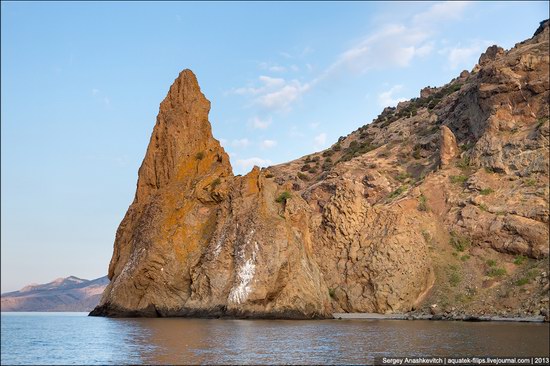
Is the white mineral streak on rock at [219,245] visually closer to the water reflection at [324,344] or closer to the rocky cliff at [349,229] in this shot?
the rocky cliff at [349,229]

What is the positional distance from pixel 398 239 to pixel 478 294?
10.6 m

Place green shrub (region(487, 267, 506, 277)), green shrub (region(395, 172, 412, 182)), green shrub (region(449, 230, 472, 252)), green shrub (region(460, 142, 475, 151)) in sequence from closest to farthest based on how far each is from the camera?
1. green shrub (region(487, 267, 506, 277))
2. green shrub (region(449, 230, 472, 252))
3. green shrub (region(460, 142, 475, 151))
4. green shrub (region(395, 172, 412, 182))

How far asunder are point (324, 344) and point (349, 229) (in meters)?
37.2

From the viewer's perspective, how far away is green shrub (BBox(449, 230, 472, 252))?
6462 cm

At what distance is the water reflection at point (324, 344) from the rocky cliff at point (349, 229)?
15.5 m

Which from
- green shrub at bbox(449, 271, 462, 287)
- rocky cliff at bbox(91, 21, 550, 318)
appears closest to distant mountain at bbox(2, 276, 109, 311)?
rocky cliff at bbox(91, 21, 550, 318)

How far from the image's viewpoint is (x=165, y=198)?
66750 mm

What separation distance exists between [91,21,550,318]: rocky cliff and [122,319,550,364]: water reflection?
15.5 m

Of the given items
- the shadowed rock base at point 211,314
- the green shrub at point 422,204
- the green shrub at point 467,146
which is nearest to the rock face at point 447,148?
the green shrub at point 467,146

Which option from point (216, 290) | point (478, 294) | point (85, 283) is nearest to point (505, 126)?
point (478, 294)

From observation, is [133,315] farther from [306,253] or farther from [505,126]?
[505,126]

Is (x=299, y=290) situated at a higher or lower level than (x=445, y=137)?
lower

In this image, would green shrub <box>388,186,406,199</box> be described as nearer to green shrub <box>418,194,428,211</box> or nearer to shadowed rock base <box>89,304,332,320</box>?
green shrub <box>418,194,428,211</box>

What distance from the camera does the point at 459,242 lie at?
2569 inches
